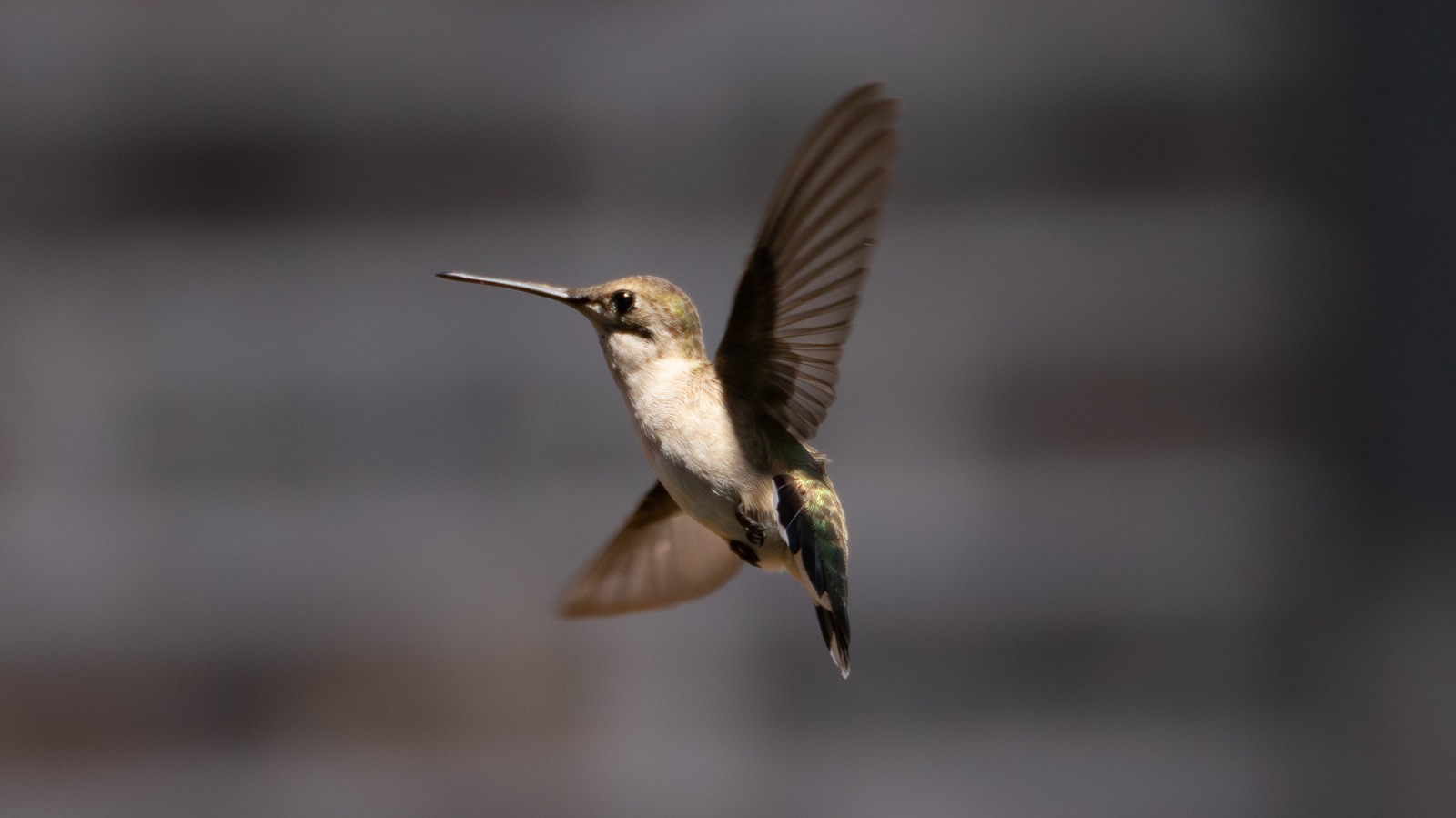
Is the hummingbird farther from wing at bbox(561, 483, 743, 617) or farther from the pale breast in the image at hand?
wing at bbox(561, 483, 743, 617)

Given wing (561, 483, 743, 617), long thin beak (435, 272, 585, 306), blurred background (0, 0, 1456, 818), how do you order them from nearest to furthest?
long thin beak (435, 272, 585, 306) → wing (561, 483, 743, 617) → blurred background (0, 0, 1456, 818)

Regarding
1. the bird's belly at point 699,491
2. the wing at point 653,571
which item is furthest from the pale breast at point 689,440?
the wing at point 653,571

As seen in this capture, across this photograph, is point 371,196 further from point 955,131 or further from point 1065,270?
point 1065,270

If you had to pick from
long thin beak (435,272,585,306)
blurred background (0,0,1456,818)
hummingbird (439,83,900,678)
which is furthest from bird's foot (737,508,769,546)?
blurred background (0,0,1456,818)

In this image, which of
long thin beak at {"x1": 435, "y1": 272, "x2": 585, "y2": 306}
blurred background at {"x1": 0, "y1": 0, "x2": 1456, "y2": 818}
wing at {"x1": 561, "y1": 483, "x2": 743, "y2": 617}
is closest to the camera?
long thin beak at {"x1": 435, "y1": 272, "x2": 585, "y2": 306}

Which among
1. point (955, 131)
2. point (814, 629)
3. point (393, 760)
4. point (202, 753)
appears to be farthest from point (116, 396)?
point (955, 131)

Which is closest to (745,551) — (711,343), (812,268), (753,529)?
(753,529)

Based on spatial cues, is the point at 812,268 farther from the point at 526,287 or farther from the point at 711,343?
the point at 711,343
